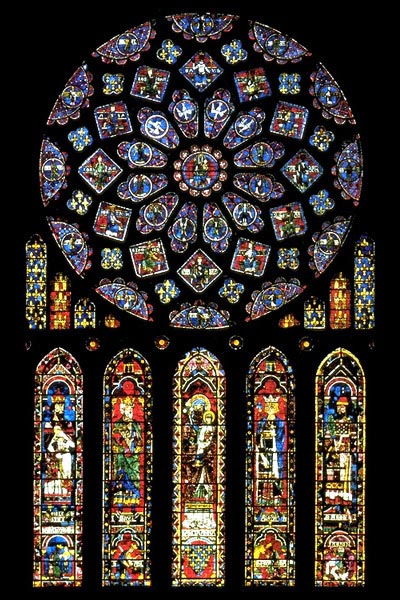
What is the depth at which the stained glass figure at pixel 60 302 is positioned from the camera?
17.7 metres

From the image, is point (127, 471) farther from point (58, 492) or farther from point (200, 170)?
point (200, 170)

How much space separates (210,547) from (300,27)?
6.09 meters

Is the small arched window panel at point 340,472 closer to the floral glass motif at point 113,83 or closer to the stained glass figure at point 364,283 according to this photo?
the stained glass figure at point 364,283

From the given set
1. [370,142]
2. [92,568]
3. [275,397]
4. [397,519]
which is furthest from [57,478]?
[370,142]

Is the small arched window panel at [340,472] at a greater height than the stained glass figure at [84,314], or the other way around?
the stained glass figure at [84,314]

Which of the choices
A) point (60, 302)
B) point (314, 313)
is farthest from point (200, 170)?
point (60, 302)

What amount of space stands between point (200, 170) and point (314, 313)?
2.15m

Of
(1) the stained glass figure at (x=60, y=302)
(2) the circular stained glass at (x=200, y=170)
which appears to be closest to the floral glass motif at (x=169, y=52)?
(2) the circular stained glass at (x=200, y=170)

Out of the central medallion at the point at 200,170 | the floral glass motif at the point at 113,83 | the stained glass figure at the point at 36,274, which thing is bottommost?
the stained glass figure at the point at 36,274

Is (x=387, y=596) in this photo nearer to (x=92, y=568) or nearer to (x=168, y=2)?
(x=92, y=568)

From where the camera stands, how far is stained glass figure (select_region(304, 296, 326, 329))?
58.1 ft

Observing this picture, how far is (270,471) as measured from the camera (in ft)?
57.7

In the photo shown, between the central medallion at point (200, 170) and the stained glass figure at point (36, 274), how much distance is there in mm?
1801

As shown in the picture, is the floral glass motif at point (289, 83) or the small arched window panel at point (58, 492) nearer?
the small arched window panel at point (58, 492)
